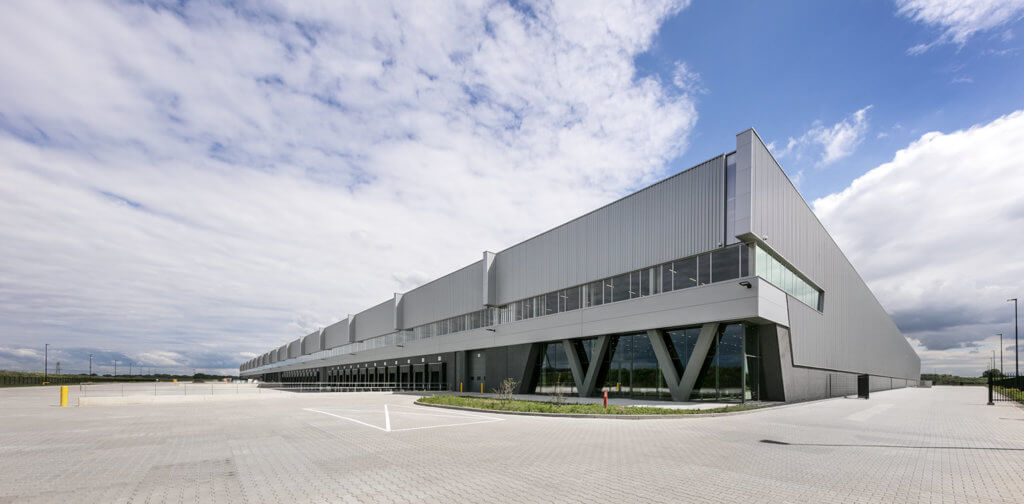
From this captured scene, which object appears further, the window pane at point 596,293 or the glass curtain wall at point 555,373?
the glass curtain wall at point 555,373

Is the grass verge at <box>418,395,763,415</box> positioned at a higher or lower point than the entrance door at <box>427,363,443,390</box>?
higher

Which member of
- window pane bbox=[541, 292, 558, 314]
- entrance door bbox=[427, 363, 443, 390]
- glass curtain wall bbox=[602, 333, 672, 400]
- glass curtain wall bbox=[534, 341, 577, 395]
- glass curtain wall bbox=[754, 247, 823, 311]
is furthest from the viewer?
entrance door bbox=[427, 363, 443, 390]

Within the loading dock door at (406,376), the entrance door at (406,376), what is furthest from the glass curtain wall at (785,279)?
the loading dock door at (406,376)

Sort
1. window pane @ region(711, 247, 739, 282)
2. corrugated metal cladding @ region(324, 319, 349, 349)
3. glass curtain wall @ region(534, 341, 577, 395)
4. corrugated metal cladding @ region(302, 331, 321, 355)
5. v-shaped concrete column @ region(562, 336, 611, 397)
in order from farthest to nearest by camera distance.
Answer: corrugated metal cladding @ region(302, 331, 321, 355)
corrugated metal cladding @ region(324, 319, 349, 349)
glass curtain wall @ region(534, 341, 577, 395)
v-shaped concrete column @ region(562, 336, 611, 397)
window pane @ region(711, 247, 739, 282)

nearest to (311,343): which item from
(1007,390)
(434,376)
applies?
(434,376)

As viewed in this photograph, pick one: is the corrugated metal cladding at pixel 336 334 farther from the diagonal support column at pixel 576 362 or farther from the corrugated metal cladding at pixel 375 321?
the diagonal support column at pixel 576 362

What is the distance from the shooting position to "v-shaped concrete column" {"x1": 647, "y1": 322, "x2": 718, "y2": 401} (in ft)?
87.1

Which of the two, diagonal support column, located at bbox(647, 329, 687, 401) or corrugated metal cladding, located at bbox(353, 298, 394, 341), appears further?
corrugated metal cladding, located at bbox(353, 298, 394, 341)

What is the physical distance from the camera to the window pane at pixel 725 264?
25312mm

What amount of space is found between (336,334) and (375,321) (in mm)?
19600

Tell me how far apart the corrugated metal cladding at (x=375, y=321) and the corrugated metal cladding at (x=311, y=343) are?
2066 centimetres

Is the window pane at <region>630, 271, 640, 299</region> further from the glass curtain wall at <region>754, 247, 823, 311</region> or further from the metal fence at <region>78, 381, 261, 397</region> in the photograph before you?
the metal fence at <region>78, 381, 261, 397</region>

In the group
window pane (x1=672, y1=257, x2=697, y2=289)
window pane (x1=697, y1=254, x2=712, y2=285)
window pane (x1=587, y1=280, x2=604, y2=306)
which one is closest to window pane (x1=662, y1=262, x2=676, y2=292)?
window pane (x1=672, y1=257, x2=697, y2=289)

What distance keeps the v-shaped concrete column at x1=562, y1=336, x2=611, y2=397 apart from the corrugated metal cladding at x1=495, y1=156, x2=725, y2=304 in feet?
13.8
